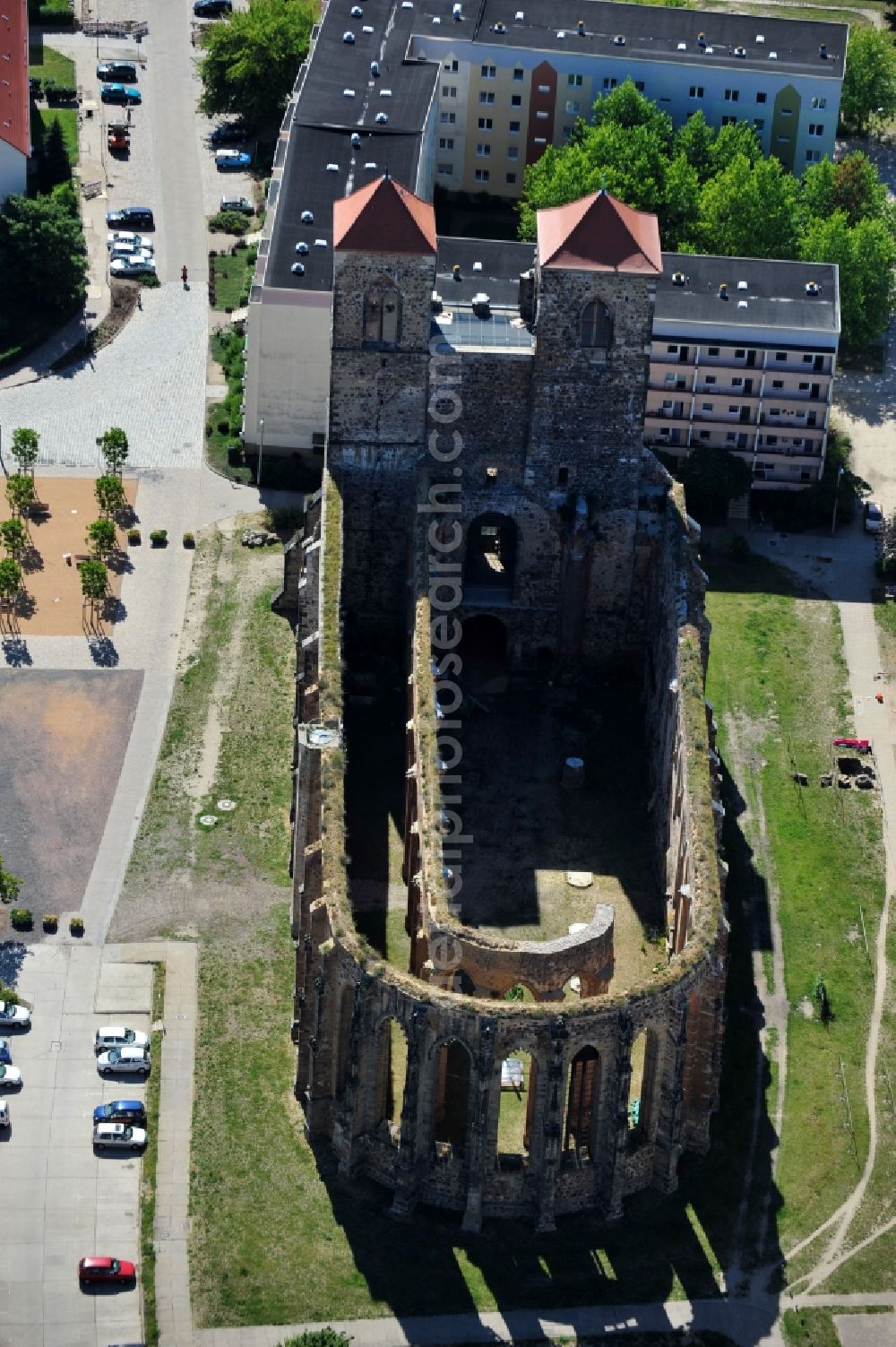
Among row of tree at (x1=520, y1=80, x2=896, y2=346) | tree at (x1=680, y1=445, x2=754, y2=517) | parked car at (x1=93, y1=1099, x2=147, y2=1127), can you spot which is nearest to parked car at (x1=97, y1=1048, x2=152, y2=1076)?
parked car at (x1=93, y1=1099, x2=147, y2=1127)

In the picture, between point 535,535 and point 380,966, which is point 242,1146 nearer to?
point 380,966

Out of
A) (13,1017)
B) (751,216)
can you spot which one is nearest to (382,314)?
(13,1017)

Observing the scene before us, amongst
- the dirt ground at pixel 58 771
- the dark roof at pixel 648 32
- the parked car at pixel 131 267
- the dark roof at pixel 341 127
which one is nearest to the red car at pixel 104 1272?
the dirt ground at pixel 58 771

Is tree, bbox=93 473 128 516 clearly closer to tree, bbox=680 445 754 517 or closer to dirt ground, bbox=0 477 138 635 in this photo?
dirt ground, bbox=0 477 138 635

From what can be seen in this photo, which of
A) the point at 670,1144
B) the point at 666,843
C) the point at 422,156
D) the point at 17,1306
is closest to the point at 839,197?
the point at 422,156

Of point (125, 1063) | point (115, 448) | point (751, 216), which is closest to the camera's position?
point (125, 1063)

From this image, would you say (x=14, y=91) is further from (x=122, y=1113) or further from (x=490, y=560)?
(x=122, y=1113)

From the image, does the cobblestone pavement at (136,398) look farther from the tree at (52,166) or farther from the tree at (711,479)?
the tree at (711,479)
